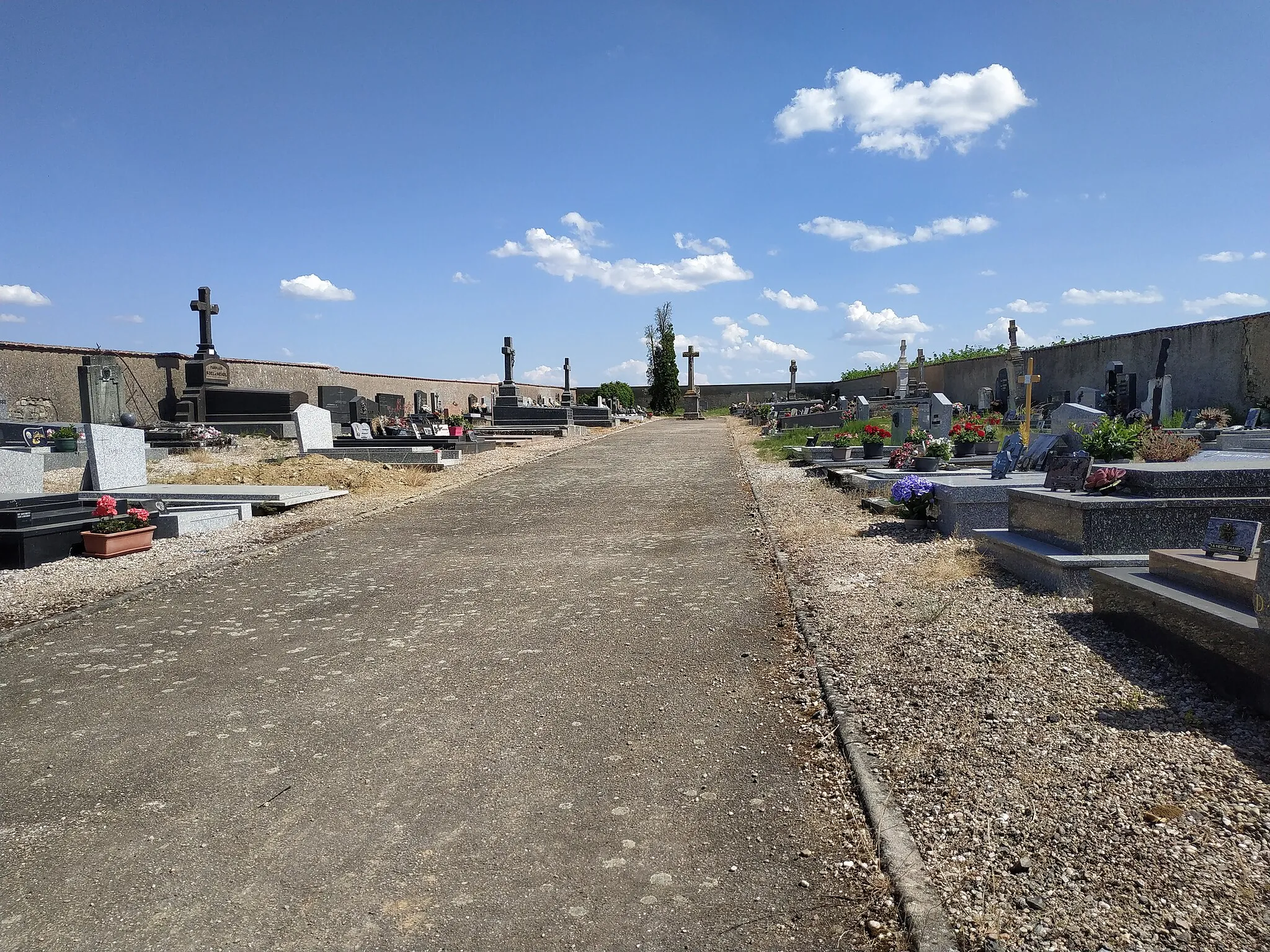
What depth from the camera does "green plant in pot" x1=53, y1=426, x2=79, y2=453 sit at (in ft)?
48.9

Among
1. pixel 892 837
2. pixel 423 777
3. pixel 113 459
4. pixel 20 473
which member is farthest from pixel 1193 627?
pixel 113 459

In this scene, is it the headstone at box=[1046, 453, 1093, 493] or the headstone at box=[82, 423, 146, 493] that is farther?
the headstone at box=[82, 423, 146, 493]

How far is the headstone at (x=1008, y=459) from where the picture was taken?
26.9 ft

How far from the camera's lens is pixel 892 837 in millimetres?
2641

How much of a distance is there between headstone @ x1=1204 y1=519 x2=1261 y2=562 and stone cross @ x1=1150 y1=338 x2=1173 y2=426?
48.4ft

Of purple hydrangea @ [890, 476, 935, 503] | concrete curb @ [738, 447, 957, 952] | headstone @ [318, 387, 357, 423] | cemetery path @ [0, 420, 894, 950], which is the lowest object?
cemetery path @ [0, 420, 894, 950]

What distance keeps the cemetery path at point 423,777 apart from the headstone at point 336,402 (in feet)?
54.9

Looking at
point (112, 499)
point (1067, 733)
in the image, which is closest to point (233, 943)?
point (1067, 733)

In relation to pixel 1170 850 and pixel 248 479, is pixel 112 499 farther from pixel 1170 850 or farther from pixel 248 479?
pixel 1170 850

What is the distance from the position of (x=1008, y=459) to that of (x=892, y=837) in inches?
258

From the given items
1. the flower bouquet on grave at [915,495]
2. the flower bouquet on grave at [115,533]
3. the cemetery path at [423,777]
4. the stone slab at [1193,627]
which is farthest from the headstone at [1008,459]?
the flower bouquet on grave at [115,533]

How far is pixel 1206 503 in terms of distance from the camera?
541cm

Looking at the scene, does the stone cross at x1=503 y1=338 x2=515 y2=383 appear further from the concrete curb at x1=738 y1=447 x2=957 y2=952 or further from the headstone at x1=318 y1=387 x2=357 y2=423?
the concrete curb at x1=738 y1=447 x2=957 y2=952

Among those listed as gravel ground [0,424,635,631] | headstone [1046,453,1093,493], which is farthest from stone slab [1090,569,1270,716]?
gravel ground [0,424,635,631]
